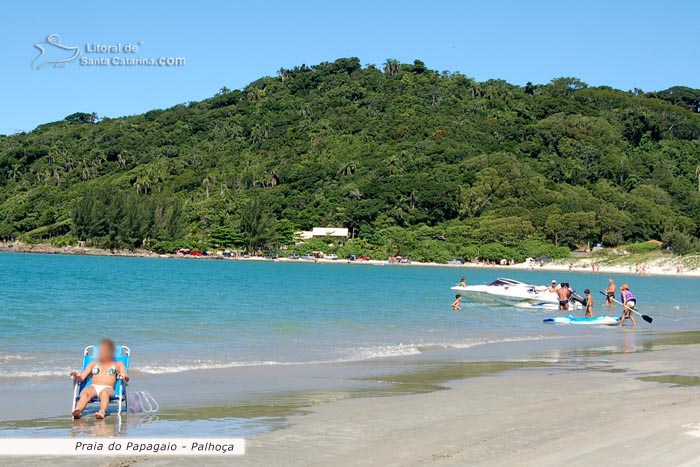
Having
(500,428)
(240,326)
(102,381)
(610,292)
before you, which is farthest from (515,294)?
(102,381)

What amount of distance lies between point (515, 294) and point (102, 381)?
33604 millimetres

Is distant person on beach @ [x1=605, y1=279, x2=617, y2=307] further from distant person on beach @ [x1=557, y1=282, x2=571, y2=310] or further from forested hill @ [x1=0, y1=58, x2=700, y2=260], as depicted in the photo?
forested hill @ [x1=0, y1=58, x2=700, y2=260]

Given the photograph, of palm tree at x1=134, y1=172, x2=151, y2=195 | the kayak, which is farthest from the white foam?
palm tree at x1=134, y1=172, x2=151, y2=195

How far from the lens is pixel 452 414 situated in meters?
10.2

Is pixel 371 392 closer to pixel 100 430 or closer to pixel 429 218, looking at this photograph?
pixel 100 430

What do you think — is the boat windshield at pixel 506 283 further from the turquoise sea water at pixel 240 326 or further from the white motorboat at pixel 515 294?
the turquoise sea water at pixel 240 326

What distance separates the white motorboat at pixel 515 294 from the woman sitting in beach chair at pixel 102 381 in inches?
1074

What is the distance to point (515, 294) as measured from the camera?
41.8 m

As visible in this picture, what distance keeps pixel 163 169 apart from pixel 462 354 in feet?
526

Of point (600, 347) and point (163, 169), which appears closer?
point (600, 347)

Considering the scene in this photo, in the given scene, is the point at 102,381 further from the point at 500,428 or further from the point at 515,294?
the point at 515,294

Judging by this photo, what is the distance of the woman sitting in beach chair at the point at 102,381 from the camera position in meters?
10.0

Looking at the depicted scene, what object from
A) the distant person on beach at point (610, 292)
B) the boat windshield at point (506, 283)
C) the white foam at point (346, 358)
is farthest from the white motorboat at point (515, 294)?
the white foam at point (346, 358)

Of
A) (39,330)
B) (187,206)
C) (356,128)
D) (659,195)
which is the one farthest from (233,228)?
(39,330)
